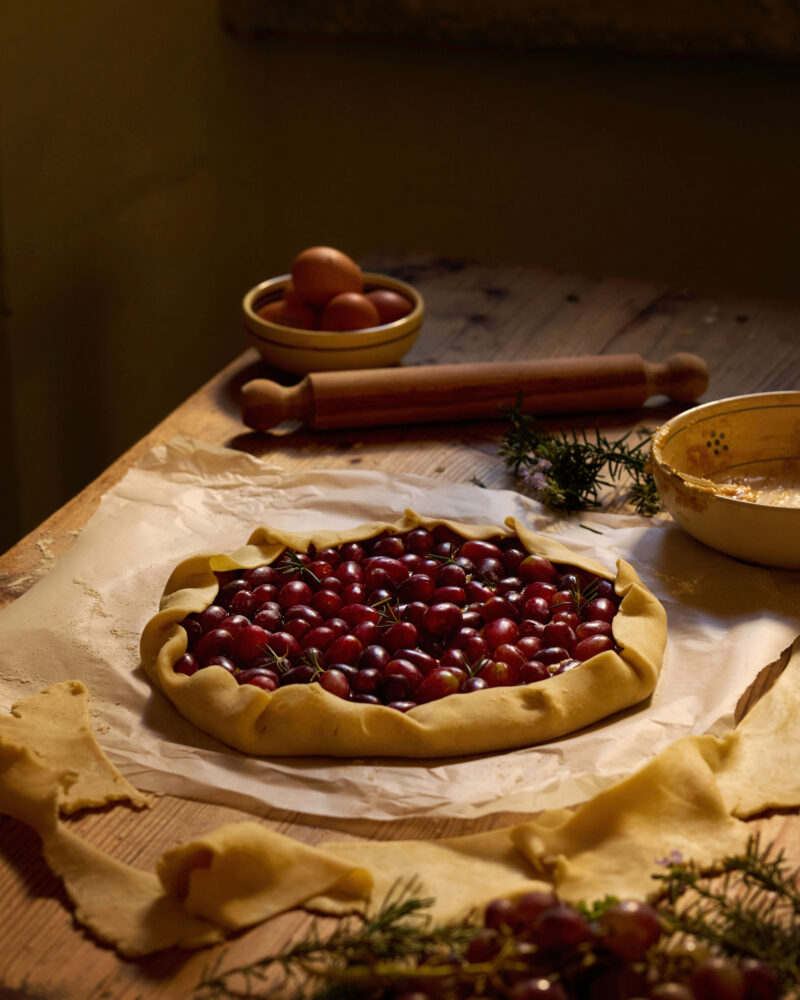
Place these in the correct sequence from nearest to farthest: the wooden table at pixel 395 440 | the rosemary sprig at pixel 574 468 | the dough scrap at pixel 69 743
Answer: the wooden table at pixel 395 440 → the dough scrap at pixel 69 743 → the rosemary sprig at pixel 574 468

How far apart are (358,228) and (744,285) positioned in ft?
4.27

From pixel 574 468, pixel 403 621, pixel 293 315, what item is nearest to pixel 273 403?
pixel 293 315

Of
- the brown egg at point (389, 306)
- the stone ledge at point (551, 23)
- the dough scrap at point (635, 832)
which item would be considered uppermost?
the stone ledge at point (551, 23)

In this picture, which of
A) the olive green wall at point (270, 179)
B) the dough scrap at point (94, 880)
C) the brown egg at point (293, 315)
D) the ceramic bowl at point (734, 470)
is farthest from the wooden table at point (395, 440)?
the olive green wall at point (270, 179)

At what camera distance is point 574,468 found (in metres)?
1.90

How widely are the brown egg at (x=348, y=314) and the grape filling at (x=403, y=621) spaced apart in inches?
28.8

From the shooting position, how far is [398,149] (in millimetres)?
3750

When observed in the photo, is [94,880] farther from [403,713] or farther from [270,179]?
[270,179]

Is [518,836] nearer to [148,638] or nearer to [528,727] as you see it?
[528,727]

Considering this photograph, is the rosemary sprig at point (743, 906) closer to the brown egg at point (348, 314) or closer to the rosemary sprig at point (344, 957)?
the rosemary sprig at point (344, 957)

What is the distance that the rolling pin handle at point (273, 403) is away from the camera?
2102mm

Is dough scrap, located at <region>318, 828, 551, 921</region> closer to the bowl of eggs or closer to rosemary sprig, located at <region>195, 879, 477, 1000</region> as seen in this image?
rosemary sprig, located at <region>195, 879, 477, 1000</region>

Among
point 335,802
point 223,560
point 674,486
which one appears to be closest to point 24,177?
point 223,560

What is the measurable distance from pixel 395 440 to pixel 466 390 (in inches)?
6.5
